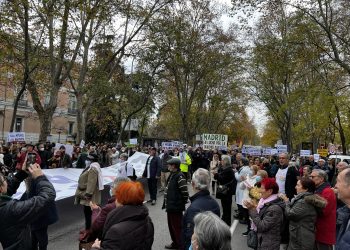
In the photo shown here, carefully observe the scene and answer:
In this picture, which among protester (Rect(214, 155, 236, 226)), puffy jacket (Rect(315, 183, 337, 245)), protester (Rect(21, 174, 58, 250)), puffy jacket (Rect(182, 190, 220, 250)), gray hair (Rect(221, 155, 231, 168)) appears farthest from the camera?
gray hair (Rect(221, 155, 231, 168))

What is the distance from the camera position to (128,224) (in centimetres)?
386

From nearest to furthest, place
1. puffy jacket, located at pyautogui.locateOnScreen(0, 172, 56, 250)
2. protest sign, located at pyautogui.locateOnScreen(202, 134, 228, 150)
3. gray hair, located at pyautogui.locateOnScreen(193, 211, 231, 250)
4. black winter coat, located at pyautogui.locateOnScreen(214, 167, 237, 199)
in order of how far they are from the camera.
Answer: gray hair, located at pyautogui.locateOnScreen(193, 211, 231, 250), puffy jacket, located at pyautogui.locateOnScreen(0, 172, 56, 250), black winter coat, located at pyautogui.locateOnScreen(214, 167, 237, 199), protest sign, located at pyautogui.locateOnScreen(202, 134, 228, 150)

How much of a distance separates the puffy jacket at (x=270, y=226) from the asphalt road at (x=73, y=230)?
11.1ft

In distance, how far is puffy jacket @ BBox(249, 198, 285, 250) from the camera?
511 centimetres

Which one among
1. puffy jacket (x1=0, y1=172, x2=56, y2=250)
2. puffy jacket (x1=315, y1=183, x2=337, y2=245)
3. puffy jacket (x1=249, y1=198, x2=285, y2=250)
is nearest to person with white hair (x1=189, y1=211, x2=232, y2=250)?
puffy jacket (x1=0, y1=172, x2=56, y2=250)

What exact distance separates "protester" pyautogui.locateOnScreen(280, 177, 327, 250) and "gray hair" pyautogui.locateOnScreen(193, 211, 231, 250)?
2.38 metres

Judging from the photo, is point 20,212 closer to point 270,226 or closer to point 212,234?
point 212,234

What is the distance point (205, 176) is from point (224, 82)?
135ft

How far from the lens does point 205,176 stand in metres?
5.64

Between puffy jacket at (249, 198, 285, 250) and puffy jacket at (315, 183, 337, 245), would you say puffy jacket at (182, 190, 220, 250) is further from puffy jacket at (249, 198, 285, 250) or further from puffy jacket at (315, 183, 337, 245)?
puffy jacket at (315, 183, 337, 245)

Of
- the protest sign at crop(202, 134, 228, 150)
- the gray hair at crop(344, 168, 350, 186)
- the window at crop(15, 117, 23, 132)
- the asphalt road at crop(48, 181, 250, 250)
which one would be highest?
the window at crop(15, 117, 23, 132)

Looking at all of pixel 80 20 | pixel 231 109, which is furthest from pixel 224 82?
pixel 80 20

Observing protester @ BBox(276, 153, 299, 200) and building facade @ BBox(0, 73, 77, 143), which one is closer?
protester @ BBox(276, 153, 299, 200)

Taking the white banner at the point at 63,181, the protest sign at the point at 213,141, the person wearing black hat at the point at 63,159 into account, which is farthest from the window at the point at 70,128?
the white banner at the point at 63,181
